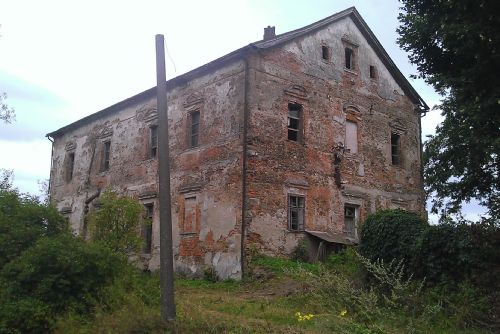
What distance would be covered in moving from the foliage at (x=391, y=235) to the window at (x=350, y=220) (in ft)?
18.3

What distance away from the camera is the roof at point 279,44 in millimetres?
18828

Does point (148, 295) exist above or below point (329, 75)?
below

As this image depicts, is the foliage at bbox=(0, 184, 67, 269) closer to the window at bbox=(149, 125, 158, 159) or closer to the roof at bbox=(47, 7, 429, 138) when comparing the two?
the roof at bbox=(47, 7, 429, 138)

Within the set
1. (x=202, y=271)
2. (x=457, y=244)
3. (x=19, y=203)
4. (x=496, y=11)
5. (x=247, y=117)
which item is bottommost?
(x=202, y=271)

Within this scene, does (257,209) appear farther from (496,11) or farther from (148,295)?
(496,11)

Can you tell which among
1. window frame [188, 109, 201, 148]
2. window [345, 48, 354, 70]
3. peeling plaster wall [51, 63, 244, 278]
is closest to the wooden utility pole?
peeling plaster wall [51, 63, 244, 278]

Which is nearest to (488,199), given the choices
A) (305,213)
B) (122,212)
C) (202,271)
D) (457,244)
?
(305,213)

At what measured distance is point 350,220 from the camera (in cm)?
2058

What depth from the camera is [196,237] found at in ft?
62.5

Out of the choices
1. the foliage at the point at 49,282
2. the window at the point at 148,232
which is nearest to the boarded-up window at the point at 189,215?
the window at the point at 148,232

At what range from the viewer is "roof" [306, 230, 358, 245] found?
1833 cm

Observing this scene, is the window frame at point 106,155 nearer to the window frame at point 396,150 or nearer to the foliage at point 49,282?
the window frame at point 396,150

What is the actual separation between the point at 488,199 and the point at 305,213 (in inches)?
274

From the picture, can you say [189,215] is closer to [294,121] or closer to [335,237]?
[294,121]
